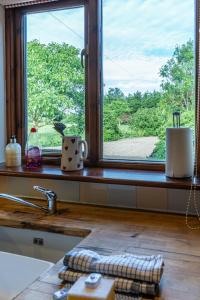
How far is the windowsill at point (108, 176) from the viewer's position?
1.43 metres

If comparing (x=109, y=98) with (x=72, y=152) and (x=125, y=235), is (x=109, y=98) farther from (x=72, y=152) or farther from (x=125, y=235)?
Result: (x=125, y=235)

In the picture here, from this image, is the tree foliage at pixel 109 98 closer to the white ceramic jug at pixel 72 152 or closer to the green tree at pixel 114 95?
the green tree at pixel 114 95

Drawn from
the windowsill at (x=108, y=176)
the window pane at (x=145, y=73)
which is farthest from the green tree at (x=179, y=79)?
the windowsill at (x=108, y=176)

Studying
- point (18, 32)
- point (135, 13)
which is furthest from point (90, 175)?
point (18, 32)

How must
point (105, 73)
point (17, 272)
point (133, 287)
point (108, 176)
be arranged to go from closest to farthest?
point (133, 287) < point (17, 272) < point (108, 176) < point (105, 73)

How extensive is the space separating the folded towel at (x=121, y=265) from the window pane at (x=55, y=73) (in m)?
1.01

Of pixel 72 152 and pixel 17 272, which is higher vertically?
pixel 72 152

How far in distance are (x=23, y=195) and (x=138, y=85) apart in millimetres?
827

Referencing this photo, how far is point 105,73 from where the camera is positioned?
1779 millimetres

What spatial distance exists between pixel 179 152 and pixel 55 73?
2.79 ft

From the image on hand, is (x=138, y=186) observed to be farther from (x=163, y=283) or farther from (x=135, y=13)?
(x=135, y=13)

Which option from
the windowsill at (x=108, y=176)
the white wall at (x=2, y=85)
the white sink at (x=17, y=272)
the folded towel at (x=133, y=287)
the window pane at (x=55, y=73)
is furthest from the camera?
the white wall at (x=2, y=85)

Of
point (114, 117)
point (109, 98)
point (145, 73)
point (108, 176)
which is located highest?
point (145, 73)

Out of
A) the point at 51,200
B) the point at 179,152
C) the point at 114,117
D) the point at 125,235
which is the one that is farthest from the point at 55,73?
the point at 125,235
